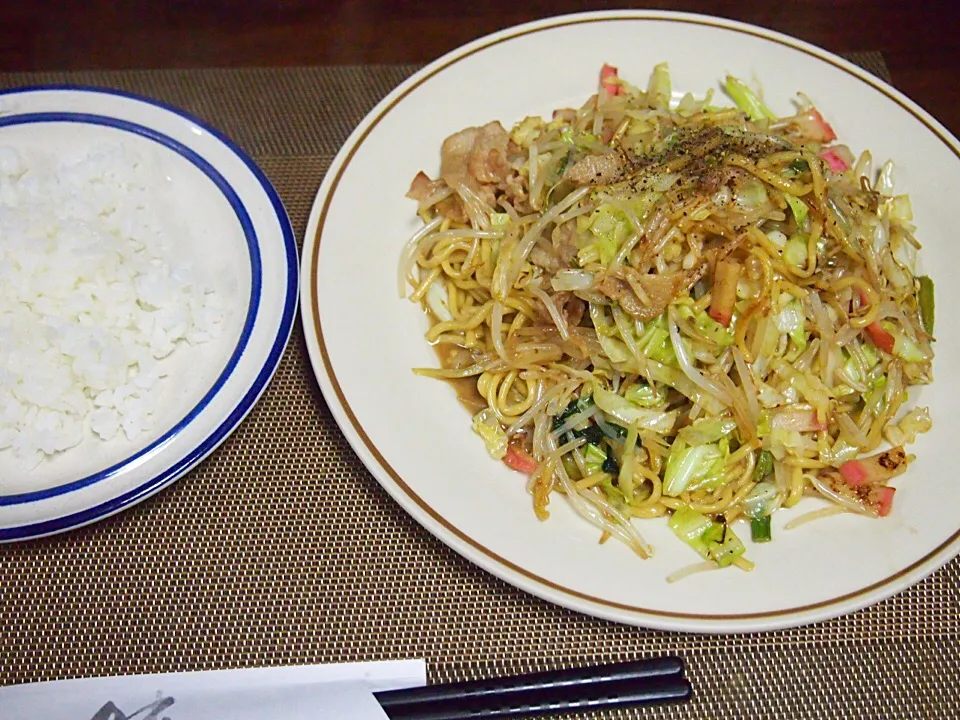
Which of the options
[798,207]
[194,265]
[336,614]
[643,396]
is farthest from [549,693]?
[194,265]

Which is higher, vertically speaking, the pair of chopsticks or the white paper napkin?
the pair of chopsticks

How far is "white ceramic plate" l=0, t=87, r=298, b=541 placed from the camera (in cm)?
A: 194

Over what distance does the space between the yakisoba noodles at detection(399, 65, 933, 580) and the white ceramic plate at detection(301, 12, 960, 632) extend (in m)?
0.09

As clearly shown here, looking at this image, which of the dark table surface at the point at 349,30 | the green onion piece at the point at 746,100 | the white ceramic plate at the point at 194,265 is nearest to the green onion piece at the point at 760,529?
the white ceramic plate at the point at 194,265

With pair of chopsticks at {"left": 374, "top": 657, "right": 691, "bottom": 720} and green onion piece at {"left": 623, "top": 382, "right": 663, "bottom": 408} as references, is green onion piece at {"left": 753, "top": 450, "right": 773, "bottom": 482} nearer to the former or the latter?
green onion piece at {"left": 623, "top": 382, "right": 663, "bottom": 408}

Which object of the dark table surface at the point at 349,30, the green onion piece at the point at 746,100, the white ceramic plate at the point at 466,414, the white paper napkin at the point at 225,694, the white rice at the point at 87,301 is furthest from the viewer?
the dark table surface at the point at 349,30

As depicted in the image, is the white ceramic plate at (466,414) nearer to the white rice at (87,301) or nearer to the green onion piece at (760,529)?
the green onion piece at (760,529)

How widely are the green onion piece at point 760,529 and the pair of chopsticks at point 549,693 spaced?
0.40 meters

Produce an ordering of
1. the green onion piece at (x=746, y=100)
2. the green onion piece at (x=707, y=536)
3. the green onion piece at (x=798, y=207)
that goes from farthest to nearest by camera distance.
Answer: the green onion piece at (x=746, y=100)
the green onion piece at (x=798, y=207)
the green onion piece at (x=707, y=536)

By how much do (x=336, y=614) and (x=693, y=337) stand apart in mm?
1243

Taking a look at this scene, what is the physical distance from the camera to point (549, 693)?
6.03 ft

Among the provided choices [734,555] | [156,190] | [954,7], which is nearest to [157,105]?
[156,190]

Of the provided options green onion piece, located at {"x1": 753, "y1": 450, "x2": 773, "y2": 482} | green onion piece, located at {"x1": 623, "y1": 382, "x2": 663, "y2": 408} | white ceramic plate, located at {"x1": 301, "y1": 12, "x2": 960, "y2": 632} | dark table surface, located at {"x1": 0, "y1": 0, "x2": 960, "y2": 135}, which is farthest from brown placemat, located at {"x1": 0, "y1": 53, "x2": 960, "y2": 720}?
dark table surface, located at {"x1": 0, "y1": 0, "x2": 960, "y2": 135}

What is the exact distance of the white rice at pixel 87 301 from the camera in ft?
6.89
